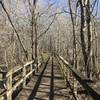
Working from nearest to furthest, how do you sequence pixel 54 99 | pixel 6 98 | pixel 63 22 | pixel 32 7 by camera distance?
pixel 6 98 → pixel 54 99 → pixel 32 7 → pixel 63 22

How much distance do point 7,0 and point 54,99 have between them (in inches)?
905

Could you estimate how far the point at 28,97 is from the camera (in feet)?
31.7

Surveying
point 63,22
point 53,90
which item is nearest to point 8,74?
point 53,90

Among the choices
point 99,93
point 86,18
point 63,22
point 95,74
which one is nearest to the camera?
point 99,93

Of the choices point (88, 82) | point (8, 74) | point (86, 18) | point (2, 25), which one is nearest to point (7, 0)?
point (2, 25)

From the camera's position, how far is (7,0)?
31.1 meters

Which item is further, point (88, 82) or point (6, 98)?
point (6, 98)

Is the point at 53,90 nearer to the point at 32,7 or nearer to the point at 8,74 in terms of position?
the point at 8,74

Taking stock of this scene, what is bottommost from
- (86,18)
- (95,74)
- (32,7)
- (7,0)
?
(95,74)

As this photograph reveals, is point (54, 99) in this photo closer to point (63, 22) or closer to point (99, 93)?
point (99, 93)

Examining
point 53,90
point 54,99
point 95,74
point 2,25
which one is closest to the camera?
point 54,99

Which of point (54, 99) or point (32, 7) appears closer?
point (54, 99)

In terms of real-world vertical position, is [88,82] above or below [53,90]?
above

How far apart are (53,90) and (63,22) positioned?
6501 cm
